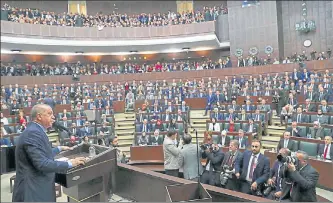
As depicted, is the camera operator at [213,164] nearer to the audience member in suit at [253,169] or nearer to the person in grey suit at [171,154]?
the audience member in suit at [253,169]

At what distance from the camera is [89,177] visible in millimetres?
3061

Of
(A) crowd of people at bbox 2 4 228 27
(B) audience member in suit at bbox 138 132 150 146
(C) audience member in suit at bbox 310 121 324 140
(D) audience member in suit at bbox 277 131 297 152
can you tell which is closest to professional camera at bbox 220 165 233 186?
(D) audience member in suit at bbox 277 131 297 152

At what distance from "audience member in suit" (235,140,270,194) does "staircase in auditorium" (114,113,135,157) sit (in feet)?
18.9

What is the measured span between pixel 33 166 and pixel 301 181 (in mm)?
2740

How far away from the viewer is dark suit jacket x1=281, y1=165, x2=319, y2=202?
3.61 metres

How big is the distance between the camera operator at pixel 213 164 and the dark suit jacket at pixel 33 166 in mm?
3019

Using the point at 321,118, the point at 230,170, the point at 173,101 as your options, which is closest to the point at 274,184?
the point at 230,170

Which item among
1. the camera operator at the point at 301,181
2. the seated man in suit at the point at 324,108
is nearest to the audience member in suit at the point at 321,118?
the seated man in suit at the point at 324,108

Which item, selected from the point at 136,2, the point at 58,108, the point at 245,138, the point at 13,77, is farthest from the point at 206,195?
the point at 136,2

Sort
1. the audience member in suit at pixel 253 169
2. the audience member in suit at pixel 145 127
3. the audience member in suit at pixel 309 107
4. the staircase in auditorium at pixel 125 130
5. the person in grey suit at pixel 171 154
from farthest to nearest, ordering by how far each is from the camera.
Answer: the staircase in auditorium at pixel 125 130 < the audience member in suit at pixel 145 127 < the audience member in suit at pixel 309 107 < the person in grey suit at pixel 171 154 < the audience member in suit at pixel 253 169

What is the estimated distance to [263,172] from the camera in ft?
14.5

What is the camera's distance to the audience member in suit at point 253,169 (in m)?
4.37

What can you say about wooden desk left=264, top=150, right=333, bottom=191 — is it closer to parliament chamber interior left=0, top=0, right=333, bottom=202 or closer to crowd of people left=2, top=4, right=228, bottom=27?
parliament chamber interior left=0, top=0, right=333, bottom=202

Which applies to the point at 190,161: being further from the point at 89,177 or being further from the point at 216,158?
the point at 89,177
